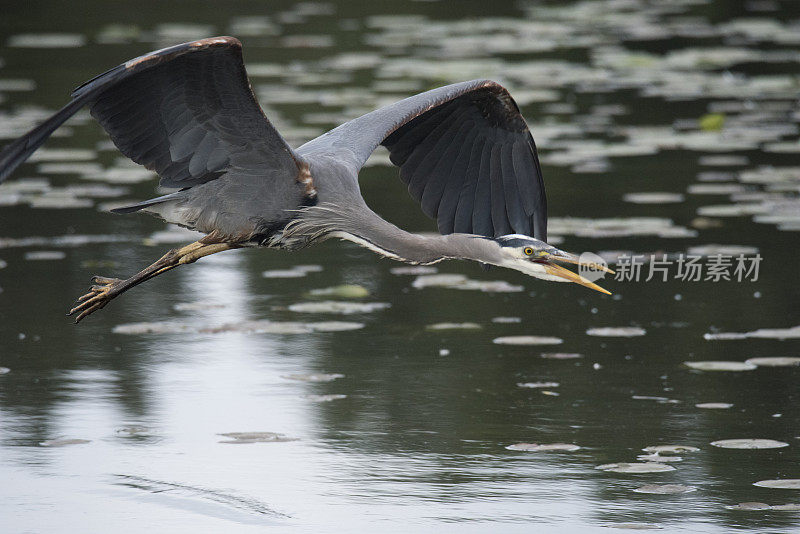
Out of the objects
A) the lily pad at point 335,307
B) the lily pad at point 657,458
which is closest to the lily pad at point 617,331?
the lily pad at point 335,307

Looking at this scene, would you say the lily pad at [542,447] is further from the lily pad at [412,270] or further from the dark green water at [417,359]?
the lily pad at [412,270]

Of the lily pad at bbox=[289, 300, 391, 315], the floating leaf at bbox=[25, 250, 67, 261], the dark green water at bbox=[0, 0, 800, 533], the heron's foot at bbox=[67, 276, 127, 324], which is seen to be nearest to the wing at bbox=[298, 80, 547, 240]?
the dark green water at bbox=[0, 0, 800, 533]

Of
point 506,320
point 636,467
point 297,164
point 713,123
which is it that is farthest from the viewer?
point 713,123

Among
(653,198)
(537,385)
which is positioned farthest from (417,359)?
(653,198)

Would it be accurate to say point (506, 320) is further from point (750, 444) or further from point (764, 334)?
point (750, 444)

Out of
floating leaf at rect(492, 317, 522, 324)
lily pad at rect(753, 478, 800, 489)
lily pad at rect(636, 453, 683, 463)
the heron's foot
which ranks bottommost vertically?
floating leaf at rect(492, 317, 522, 324)

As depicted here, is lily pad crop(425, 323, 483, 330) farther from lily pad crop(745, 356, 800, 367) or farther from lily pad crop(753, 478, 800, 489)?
lily pad crop(753, 478, 800, 489)

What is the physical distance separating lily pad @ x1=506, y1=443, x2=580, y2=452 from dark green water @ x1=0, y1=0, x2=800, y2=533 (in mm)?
49

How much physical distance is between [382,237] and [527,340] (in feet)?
4.93

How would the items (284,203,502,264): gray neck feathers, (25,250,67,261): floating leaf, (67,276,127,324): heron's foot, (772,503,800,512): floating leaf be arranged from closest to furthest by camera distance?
(772,503,800,512): floating leaf < (284,203,502,264): gray neck feathers < (67,276,127,324): heron's foot < (25,250,67,261): floating leaf

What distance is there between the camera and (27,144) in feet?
16.4

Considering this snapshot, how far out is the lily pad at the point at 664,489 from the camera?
5535 mm

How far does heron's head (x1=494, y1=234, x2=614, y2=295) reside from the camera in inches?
220

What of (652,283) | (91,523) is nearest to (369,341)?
(652,283)
